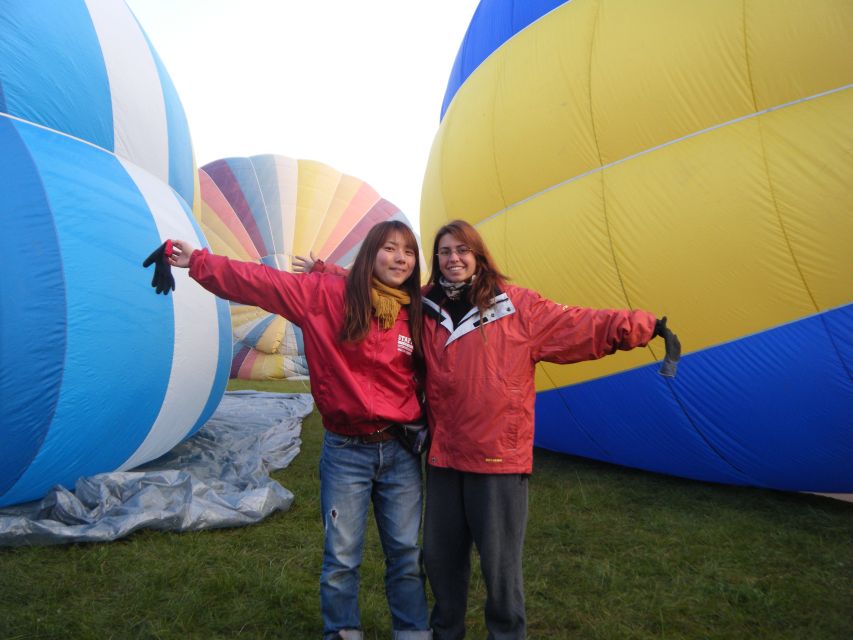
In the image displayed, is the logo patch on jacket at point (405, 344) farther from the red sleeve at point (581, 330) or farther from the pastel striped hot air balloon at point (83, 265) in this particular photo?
the pastel striped hot air balloon at point (83, 265)

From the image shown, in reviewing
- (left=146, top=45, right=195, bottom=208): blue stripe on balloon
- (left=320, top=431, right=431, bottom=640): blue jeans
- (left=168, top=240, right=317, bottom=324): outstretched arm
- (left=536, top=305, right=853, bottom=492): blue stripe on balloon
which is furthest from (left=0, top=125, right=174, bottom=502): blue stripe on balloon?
(left=536, top=305, right=853, bottom=492): blue stripe on balloon

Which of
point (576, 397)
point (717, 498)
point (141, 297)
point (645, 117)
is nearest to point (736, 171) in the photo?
point (645, 117)

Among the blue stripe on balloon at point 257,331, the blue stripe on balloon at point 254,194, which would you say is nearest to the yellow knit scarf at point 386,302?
the blue stripe on balloon at point 257,331

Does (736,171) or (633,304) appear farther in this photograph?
(633,304)

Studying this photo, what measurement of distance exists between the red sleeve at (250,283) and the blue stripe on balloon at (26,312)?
180cm

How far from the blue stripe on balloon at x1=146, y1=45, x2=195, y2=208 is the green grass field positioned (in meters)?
3.04

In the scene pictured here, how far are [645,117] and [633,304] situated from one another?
3.65ft

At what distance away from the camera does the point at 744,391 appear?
3.44 meters

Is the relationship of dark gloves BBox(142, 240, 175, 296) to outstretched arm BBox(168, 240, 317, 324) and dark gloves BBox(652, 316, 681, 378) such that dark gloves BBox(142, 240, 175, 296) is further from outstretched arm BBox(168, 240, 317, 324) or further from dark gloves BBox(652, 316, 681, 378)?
dark gloves BBox(652, 316, 681, 378)

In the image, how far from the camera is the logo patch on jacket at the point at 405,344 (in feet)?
7.04

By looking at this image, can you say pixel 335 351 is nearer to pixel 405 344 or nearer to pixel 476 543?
pixel 405 344

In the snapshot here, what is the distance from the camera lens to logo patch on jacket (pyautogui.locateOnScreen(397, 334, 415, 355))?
2145 mm

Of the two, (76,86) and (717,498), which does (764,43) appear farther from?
(76,86)

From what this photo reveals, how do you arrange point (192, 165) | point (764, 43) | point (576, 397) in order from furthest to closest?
point (192, 165), point (576, 397), point (764, 43)
